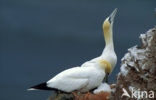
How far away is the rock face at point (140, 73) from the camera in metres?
3.41

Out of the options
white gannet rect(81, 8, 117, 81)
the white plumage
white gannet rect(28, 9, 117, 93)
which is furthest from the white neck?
the white plumage

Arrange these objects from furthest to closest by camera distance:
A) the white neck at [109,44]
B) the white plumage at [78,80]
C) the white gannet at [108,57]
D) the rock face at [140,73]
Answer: the white neck at [109,44] → the white gannet at [108,57] → the white plumage at [78,80] → the rock face at [140,73]

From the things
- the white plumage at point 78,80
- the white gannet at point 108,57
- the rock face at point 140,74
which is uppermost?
the white gannet at point 108,57

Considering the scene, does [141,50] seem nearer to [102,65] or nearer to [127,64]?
[127,64]

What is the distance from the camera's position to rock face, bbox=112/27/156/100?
3.41m

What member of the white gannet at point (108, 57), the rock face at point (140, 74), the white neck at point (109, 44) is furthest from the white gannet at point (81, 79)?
the rock face at point (140, 74)

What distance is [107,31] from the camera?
18.9 feet

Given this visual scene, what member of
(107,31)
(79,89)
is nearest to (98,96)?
(79,89)

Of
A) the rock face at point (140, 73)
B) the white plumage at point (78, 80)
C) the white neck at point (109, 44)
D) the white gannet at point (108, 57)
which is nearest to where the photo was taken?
the rock face at point (140, 73)

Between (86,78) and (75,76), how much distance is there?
4.9 inches

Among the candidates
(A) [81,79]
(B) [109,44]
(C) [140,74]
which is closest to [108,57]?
(B) [109,44]

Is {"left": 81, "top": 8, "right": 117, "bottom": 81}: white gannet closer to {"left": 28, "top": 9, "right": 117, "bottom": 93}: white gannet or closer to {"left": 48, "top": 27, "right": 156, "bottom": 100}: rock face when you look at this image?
{"left": 28, "top": 9, "right": 117, "bottom": 93}: white gannet

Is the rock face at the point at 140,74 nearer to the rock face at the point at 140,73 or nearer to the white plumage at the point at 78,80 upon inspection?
the rock face at the point at 140,73

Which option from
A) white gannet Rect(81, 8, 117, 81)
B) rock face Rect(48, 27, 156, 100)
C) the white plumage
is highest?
white gannet Rect(81, 8, 117, 81)
